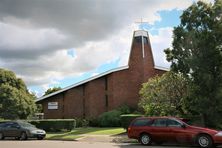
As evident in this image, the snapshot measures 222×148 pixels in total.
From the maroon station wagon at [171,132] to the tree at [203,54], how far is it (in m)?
3.49

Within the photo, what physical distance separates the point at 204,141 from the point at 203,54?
663cm

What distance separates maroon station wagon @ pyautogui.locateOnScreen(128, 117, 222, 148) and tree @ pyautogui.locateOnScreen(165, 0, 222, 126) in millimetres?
3493

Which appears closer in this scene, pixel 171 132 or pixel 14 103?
pixel 171 132

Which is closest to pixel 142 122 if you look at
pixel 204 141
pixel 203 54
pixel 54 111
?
pixel 204 141

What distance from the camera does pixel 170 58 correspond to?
27359 mm

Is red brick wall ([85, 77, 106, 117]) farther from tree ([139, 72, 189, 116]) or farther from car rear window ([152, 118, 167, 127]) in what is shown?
car rear window ([152, 118, 167, 127])

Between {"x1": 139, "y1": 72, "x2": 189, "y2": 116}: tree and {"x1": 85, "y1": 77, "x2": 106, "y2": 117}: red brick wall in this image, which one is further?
{"x1": 85, "y1": 77, "x2": 106, "y2": 117}: red brick wall

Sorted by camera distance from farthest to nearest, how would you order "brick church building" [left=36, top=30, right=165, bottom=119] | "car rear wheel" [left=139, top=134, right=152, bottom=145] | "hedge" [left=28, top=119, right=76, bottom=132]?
"brick church building" [left=36, top=30, right=165, bottom=119], "hedge" [left=28, top=119, right=76, bottom=132], "car rear wheel" [left=139, top=134, right=152, bottom=145]

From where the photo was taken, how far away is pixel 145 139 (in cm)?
2256

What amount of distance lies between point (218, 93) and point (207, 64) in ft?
7.34

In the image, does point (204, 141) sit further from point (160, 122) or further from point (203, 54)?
point (203, 54)

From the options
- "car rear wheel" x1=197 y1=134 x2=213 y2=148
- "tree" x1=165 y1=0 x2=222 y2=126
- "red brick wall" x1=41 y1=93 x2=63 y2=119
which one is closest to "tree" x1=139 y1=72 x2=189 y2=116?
"tree" x1=165 y1=0 x2=222 y2=126

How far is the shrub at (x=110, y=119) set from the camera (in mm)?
42062

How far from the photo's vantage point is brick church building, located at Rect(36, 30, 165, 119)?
152 feet
